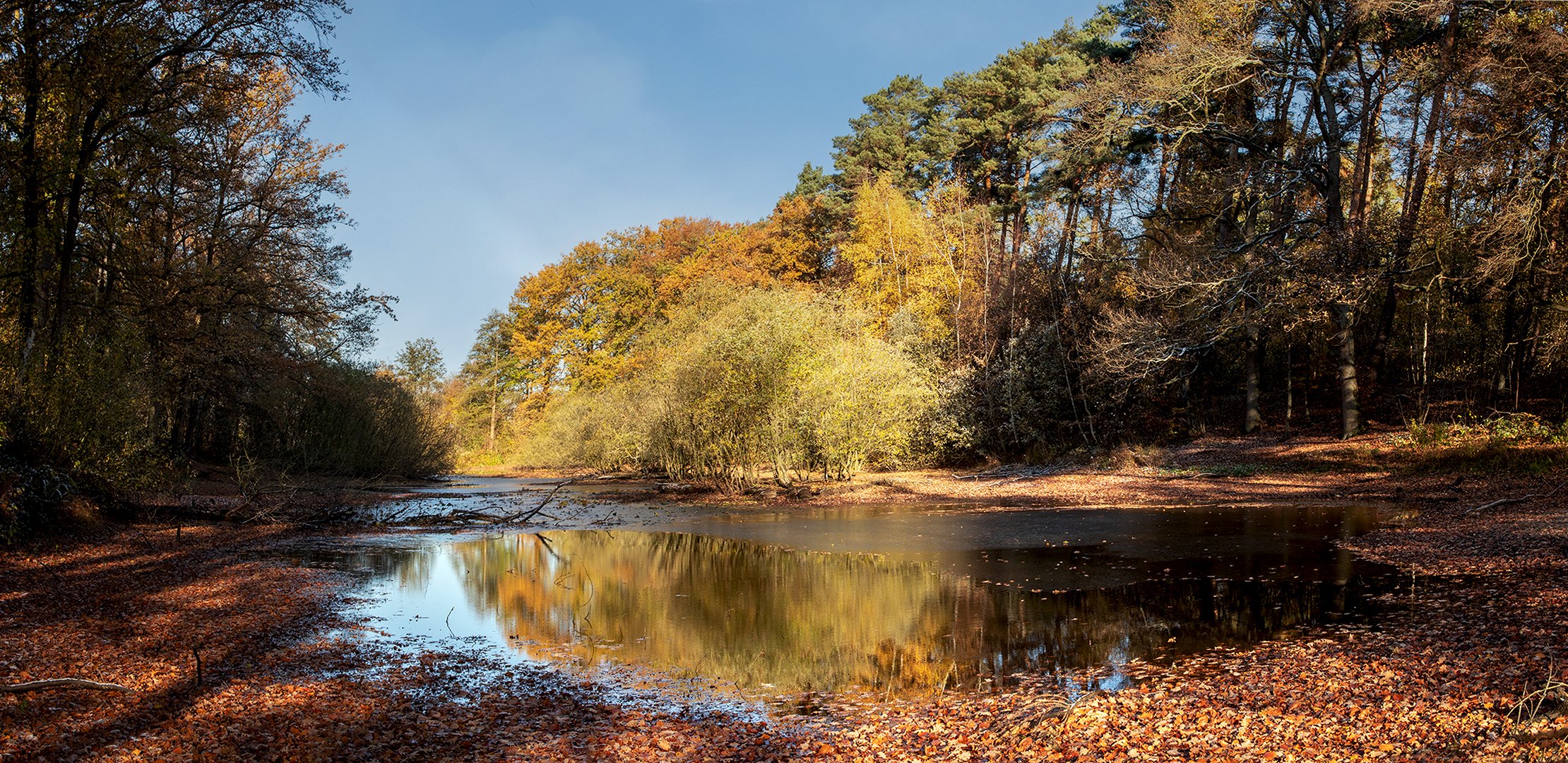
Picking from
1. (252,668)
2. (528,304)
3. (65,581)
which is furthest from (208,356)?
(528,304)

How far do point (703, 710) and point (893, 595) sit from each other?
4.44 meters

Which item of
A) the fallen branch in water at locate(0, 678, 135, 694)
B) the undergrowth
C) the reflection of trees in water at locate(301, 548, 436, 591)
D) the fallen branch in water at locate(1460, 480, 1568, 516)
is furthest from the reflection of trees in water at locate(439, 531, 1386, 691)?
the undergrowth

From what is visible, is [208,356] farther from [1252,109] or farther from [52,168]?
[1252,109]

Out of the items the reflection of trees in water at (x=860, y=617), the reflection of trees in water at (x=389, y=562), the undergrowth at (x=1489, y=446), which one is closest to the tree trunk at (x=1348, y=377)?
the undergrowth at (x=1489, y=446)

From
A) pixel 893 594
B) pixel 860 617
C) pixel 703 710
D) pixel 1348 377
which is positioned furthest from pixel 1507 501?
pixel 703 710

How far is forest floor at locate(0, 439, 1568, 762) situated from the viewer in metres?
4.91

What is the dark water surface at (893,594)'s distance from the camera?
7434 mm

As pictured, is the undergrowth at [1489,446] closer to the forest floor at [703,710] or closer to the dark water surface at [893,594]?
the dark water surface at [893,594]

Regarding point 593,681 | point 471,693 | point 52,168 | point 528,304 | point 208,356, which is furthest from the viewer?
point 528,304

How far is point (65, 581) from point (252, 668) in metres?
5.09

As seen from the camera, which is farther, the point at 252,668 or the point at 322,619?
the point at 322,619

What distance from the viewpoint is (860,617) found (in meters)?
9.05

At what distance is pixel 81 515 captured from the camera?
524 inches

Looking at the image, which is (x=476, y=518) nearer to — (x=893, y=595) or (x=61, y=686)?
(x=893, y=595)
